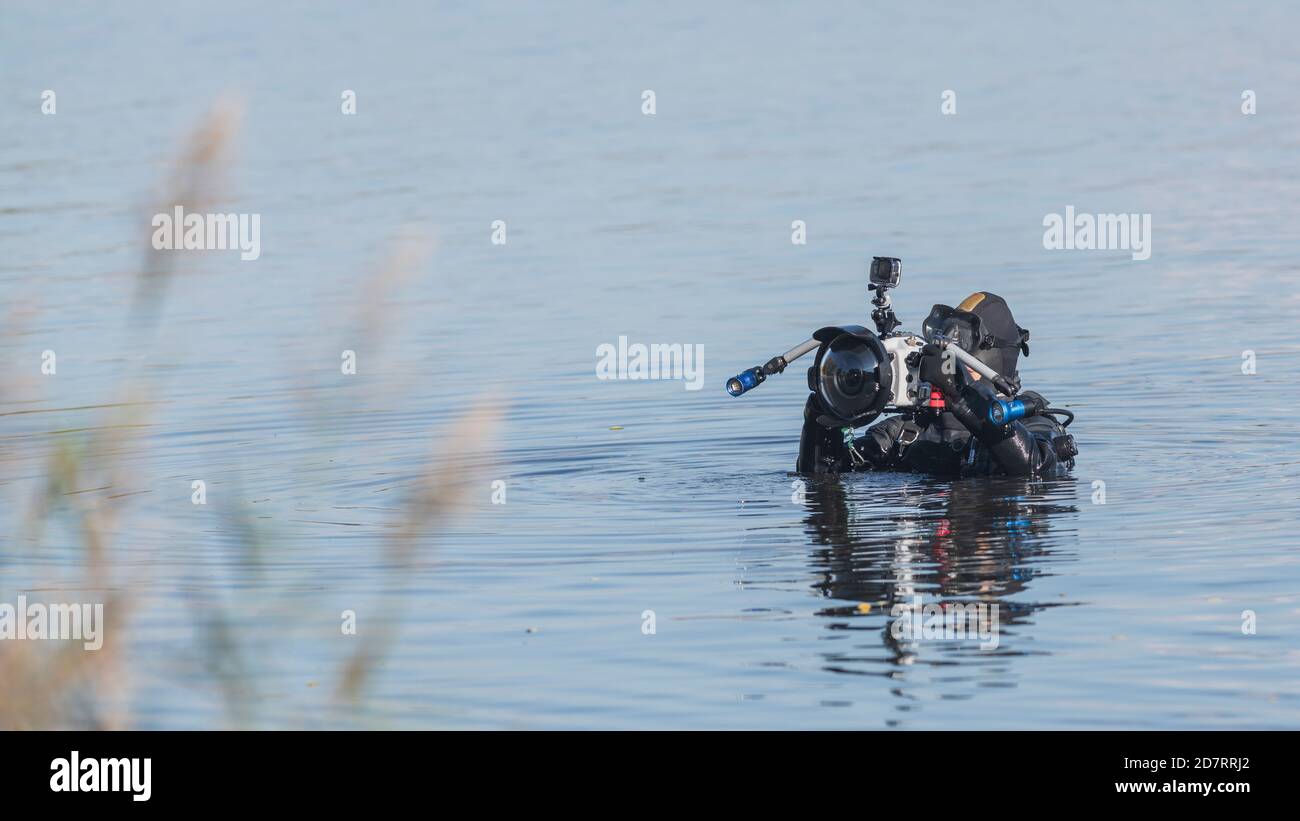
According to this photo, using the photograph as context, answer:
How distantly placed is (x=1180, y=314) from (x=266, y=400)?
30.0 ft

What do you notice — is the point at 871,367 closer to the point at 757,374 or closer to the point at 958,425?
the point at 757,374

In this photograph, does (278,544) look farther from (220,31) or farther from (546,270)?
(220,31)

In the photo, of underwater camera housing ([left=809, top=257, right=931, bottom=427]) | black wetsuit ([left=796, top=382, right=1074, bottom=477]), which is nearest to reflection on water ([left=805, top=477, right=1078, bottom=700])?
black wetsuit ([left=796, top=382, right=1074, bottom=477])

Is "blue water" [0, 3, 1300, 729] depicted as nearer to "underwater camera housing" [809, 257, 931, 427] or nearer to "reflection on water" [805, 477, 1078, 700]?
"reflection on water" [805, 477, 1078, 700]

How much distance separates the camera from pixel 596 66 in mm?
43500

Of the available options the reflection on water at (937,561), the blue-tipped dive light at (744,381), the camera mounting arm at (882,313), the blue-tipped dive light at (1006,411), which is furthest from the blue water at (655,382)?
the camera mounting arm at (882,313)

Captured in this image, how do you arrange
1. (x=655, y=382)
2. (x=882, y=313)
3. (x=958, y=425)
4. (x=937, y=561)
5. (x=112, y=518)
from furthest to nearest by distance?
(x=655, y=382)
(x=958, y=425)
(x=882, y=313)
(x=937, y=561)
(x=112, y=518)

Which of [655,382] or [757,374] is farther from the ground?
[655,382]

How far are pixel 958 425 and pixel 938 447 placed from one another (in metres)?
0.19

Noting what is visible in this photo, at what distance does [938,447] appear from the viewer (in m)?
14.0

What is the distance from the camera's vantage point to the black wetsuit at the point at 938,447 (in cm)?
1359

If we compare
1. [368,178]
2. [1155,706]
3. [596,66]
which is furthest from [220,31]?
[1155,706]

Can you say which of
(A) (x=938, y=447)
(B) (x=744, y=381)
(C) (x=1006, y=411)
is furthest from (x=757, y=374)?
(A) (x=938, y=447)

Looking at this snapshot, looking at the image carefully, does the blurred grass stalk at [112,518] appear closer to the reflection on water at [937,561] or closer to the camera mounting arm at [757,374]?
the reflection on water at [937,561]
